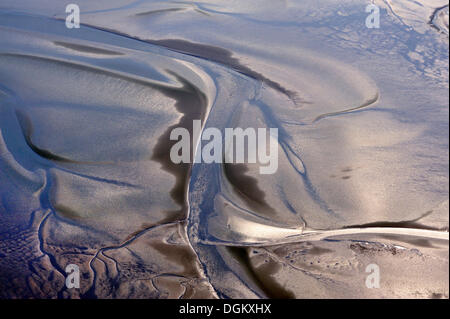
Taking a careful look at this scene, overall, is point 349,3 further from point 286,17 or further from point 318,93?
point 318,93

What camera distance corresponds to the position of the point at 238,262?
3.83 feet

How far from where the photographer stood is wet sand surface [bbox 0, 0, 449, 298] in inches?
45.4

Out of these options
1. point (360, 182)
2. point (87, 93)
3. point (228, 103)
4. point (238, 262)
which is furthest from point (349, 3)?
point (238, 262)

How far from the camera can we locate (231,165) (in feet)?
4.57

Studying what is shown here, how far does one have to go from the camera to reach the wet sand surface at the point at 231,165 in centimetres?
115

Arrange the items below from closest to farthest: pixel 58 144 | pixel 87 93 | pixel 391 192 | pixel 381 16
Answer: pixel 391 192, pixel 58 144, pixel 87 93, pixel 381 16

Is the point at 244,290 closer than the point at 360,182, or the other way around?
the point at 244,290

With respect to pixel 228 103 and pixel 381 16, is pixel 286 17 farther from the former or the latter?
pixel 228 103

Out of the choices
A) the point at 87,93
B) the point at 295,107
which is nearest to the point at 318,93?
the point at 295,107

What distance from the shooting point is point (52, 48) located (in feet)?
6.34
